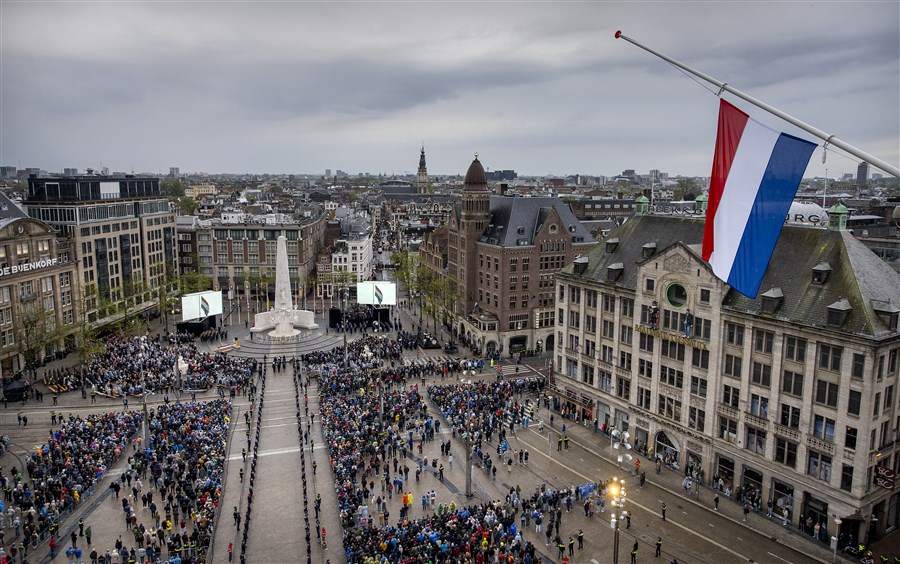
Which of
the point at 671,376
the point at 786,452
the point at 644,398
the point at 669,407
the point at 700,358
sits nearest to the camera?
the point at 786,452

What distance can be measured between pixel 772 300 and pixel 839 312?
5.54 metres

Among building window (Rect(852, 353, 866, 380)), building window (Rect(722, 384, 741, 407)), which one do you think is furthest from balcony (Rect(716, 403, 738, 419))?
building window (Rect(852, 353, 866, 380))

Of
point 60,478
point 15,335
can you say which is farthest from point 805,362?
point 15,335

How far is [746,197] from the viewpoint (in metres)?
24.3

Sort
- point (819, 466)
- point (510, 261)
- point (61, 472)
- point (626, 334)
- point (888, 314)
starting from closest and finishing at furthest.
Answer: point (888, 314), point (819, 466), point (61, 472), point (626, 334), point (510, 261)

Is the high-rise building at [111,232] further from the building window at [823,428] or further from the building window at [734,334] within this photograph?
the building window at [823,428]

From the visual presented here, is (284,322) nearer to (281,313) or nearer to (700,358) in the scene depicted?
(281,313)

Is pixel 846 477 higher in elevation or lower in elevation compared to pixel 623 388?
lower

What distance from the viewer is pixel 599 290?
228 feet

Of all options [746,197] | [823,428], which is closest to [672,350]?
[823,428]

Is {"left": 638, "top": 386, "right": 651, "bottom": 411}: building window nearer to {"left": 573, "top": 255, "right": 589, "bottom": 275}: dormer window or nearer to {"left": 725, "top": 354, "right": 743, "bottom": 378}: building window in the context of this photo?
{"left": 725, "top": 354, "right": 743, "bottom": 378}: building window

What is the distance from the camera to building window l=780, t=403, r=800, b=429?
1971 inches

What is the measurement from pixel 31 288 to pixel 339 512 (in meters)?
68.0

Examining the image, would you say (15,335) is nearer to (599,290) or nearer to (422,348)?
(422,348)
